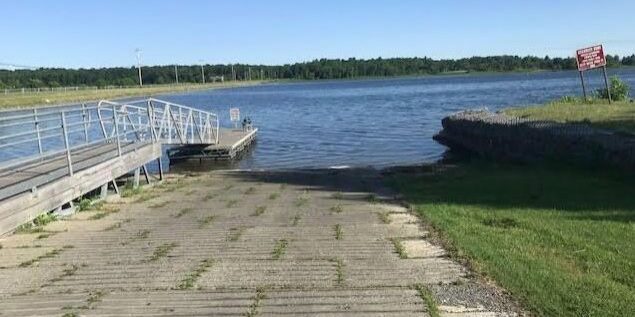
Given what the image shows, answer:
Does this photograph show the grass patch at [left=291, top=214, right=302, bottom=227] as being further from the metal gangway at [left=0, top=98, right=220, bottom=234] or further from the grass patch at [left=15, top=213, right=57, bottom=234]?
the metal gangway at [left=0, top=98, right=220, bottom=234]

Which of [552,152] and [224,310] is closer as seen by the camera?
[224,310]

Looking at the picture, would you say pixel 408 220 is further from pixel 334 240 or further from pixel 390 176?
pixel 390 176

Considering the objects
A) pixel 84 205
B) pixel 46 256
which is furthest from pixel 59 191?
pixel 46 256

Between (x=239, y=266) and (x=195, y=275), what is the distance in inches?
18.5

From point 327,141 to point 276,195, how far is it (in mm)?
21544

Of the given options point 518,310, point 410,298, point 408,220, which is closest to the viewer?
point 518,310

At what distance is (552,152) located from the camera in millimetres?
17484

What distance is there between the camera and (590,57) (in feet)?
93.0

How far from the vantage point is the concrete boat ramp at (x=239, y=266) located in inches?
206

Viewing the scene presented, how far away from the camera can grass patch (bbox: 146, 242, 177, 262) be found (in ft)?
23.1

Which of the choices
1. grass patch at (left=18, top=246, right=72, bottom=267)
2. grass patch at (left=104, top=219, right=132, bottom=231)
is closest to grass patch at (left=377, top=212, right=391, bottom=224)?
grass patch at (left=104, top=219, right=132, bottom=231)

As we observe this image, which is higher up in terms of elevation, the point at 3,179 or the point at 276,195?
the point at 3,179

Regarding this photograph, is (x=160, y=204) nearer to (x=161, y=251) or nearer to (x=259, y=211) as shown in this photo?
(x=259, y=211)

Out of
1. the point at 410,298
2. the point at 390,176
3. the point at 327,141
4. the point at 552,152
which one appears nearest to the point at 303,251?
the point at 410,298
